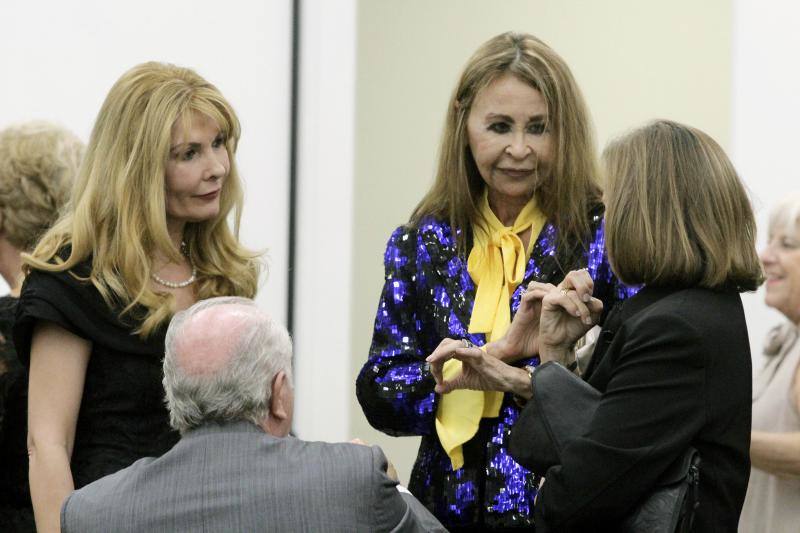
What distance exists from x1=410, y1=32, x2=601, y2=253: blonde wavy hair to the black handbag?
0.55 m

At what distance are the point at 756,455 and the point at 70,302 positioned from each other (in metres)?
1.77

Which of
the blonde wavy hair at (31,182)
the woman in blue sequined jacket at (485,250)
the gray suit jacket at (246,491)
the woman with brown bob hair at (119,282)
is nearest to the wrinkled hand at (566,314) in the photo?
the woman in blue sequined jacket at (485,250)

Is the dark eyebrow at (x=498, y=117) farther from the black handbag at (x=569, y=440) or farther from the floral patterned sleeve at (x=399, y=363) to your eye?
the black handbag at (x=569, y=440)

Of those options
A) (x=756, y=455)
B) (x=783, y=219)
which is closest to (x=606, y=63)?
(x=783, y=219)

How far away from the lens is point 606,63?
5578 millimetres

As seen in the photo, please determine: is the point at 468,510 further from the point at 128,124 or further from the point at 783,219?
the point at 783,219

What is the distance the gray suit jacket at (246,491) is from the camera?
2.26m

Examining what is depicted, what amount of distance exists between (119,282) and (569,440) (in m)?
1.09

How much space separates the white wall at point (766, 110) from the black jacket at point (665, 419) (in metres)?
2.67

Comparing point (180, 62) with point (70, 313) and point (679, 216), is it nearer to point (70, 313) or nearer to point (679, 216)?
point (70, 313)

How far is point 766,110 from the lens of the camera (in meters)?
5.09

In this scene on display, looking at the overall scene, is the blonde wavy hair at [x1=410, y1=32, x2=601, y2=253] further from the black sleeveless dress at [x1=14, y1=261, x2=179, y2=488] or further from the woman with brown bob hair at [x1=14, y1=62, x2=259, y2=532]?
the black sleeveless dress at [x1=14, y1=261, x2=179, y2=488]

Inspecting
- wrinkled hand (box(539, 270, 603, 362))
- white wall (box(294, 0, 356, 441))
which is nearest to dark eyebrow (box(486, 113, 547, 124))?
wrinkled hand (box(539, 270, 603, 362))

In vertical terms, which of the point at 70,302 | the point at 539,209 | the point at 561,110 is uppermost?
the point at 561,110
